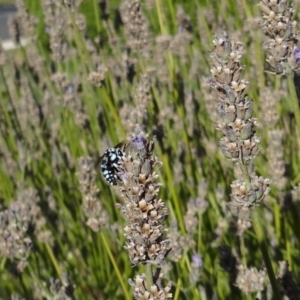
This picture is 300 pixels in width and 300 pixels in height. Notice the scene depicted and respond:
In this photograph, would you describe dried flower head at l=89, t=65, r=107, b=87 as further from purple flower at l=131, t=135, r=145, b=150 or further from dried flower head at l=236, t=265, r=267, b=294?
purple flower at l=131, t=135, r=145, b=150

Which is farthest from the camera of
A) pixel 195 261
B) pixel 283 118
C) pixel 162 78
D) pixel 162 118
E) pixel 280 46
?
pixel 162 78

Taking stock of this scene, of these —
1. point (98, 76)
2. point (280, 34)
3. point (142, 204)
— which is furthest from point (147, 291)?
point (98, 76)

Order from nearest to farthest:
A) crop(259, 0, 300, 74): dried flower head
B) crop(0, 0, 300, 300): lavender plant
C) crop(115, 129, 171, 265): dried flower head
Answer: crop(115, 129, 171, 265): dried flower head → crop(0, 0, 300, 300): lavender plant → crop(259, 0, 300, 74): dried flower head

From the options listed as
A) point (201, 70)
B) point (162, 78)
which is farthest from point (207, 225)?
point (201, 70)

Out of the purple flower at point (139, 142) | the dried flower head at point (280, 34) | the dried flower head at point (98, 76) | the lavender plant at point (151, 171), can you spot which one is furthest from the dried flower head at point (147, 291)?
the dried flower head at point (98, 76)

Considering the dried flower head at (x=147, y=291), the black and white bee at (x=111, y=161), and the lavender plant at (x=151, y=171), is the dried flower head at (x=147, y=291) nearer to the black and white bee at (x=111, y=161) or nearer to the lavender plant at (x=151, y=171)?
the lavender plant at (x=151, y=171)

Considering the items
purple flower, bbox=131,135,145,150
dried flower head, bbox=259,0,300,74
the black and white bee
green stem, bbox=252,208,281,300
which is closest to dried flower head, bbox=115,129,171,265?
purple flower, bbox=131,135,145,150

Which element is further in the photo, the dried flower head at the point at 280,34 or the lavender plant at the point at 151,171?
the dried flower head at the point at 280,34

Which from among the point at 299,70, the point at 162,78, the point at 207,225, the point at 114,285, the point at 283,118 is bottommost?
the point at 114,285

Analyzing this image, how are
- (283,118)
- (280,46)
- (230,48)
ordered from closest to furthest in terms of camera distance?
(230,48), (280,46), (283,118)

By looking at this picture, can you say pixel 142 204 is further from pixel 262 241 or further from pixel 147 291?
pixel 262 241

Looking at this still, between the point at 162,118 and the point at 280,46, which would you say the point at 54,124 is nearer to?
the point at 162,118
